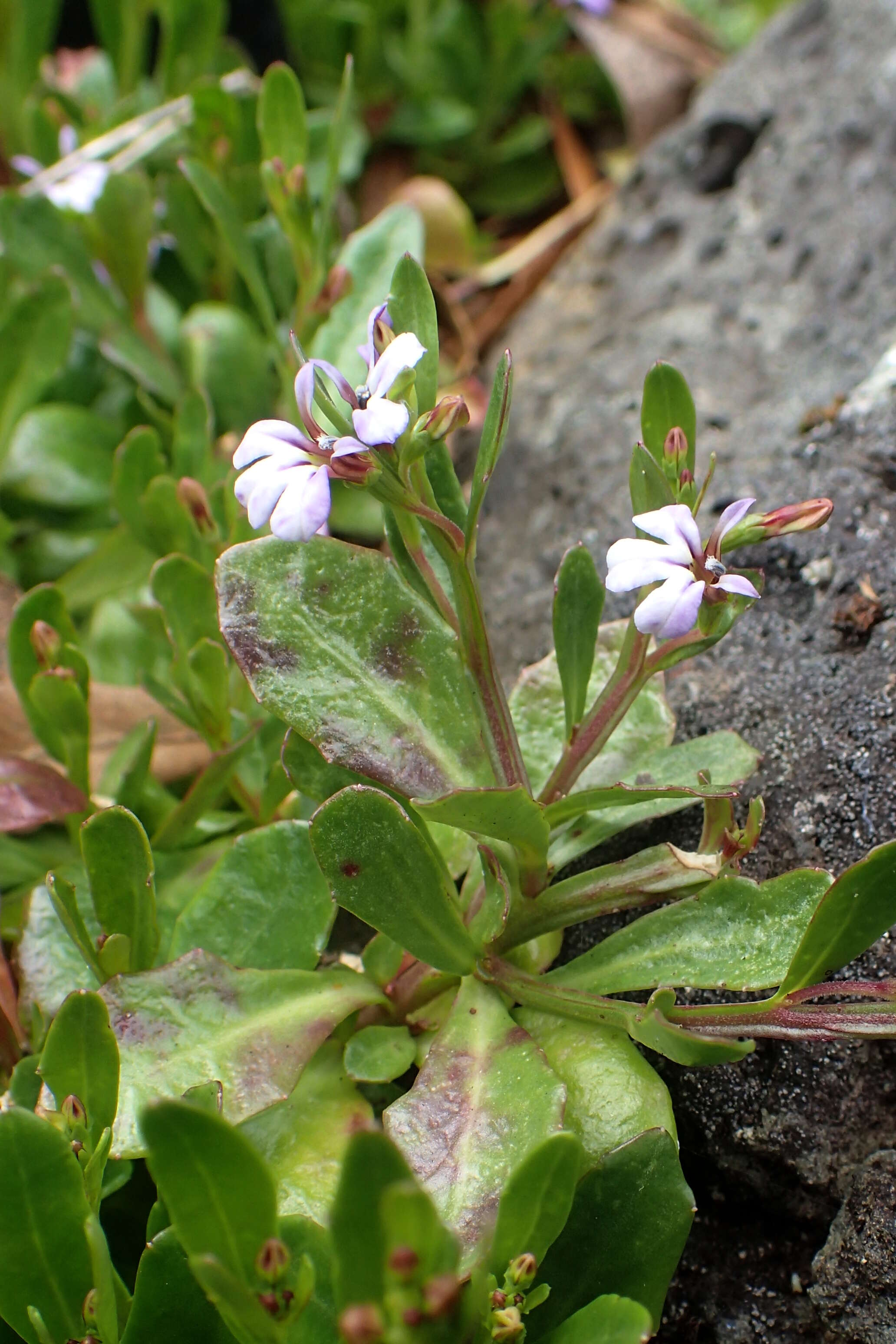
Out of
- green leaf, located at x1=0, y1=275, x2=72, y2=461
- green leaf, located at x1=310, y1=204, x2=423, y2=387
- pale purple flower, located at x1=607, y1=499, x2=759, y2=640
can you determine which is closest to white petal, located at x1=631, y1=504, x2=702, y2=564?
pale purple flower, located at x1=607, y1=499, x2=759, y2=640

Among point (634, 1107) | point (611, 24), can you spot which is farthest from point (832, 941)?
point (611, 24)

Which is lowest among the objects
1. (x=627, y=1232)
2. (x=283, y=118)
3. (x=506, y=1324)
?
(x=627, y=1232)

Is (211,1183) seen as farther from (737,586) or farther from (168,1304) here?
(737,586)

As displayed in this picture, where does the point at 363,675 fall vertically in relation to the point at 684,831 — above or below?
above

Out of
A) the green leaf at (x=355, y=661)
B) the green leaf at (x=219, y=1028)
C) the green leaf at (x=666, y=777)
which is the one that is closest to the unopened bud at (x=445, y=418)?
the green leaf at (x=355, y=661)

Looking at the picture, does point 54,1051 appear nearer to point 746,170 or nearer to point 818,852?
point 818,852

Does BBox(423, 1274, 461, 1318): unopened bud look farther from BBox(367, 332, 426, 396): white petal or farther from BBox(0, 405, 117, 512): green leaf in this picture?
BBox(0, 405, 117, 512): green leaf

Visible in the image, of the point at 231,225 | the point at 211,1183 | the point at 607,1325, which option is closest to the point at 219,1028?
the point at 211,1183
